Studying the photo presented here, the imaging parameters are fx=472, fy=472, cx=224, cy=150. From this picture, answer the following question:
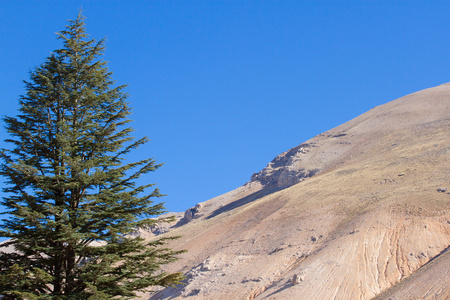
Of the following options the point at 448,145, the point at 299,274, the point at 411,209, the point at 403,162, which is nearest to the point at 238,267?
the point at 299,274

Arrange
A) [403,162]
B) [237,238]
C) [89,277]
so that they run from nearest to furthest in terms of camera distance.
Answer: [89,277], [237,238], [403,162]

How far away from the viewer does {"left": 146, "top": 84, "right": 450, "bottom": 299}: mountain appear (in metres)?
32.5

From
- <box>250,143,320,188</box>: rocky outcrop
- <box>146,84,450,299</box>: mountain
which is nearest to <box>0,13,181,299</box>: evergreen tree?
<box>146,84,450,299</box>: mountain

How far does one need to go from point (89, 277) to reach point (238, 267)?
105 ft

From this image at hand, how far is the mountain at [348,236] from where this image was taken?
3250 cm

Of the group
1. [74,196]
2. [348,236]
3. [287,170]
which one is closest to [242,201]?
[287,170]

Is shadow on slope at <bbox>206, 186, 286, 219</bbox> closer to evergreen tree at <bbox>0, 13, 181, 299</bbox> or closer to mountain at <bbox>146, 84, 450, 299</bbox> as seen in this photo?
mountain at <bbox>146, 84, 450, 299</bbox>

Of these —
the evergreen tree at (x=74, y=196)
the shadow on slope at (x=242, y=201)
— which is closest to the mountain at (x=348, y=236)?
the shadow on slope at (x=242, y=201)

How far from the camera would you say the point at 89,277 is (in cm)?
1190

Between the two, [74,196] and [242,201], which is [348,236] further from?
[242,201]

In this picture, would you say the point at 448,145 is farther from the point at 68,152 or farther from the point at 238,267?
the point at 68,152

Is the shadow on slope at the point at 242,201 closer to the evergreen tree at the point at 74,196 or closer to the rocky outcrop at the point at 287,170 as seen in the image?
the rocky outcrop at the point at 287,170

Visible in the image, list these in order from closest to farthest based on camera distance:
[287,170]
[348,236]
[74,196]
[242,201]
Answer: [74,196] < [348,236] < [287,170] < [242,201]

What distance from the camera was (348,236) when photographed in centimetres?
3894
